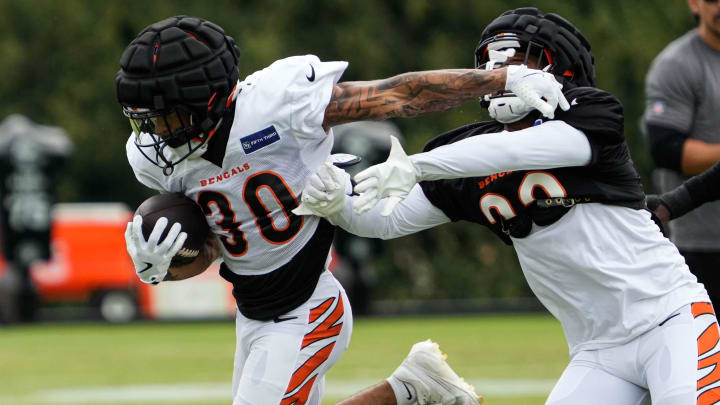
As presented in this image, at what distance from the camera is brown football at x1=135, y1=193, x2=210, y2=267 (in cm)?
374

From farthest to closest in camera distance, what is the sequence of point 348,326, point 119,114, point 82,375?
point 119,114 < point 82,375 < point 348,326

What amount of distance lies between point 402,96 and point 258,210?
1.92 feet

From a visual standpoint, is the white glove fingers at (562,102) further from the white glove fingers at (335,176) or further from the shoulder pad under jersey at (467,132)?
the white glove fingers at (335,176)

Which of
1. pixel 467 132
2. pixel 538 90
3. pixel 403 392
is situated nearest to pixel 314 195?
pixel 467 132

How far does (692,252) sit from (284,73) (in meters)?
2.02

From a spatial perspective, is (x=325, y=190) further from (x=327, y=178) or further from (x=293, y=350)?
(x=293, y=350)

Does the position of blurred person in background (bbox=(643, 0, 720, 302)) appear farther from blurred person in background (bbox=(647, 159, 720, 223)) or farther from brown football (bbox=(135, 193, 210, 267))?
brown football (bbox=(135, 193, 210, 267))

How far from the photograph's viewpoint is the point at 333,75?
3846 mm

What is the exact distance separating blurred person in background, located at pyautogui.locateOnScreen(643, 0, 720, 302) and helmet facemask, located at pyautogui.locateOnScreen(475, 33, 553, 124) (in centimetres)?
140

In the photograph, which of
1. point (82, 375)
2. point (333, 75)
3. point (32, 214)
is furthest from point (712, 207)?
point (32, 214)

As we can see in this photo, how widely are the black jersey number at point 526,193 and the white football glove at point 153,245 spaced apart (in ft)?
3.13

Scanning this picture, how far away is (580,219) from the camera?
11.3 feet

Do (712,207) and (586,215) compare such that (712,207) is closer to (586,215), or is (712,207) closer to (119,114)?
(586,215)

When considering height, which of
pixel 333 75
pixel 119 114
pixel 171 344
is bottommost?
pixel 171 344
